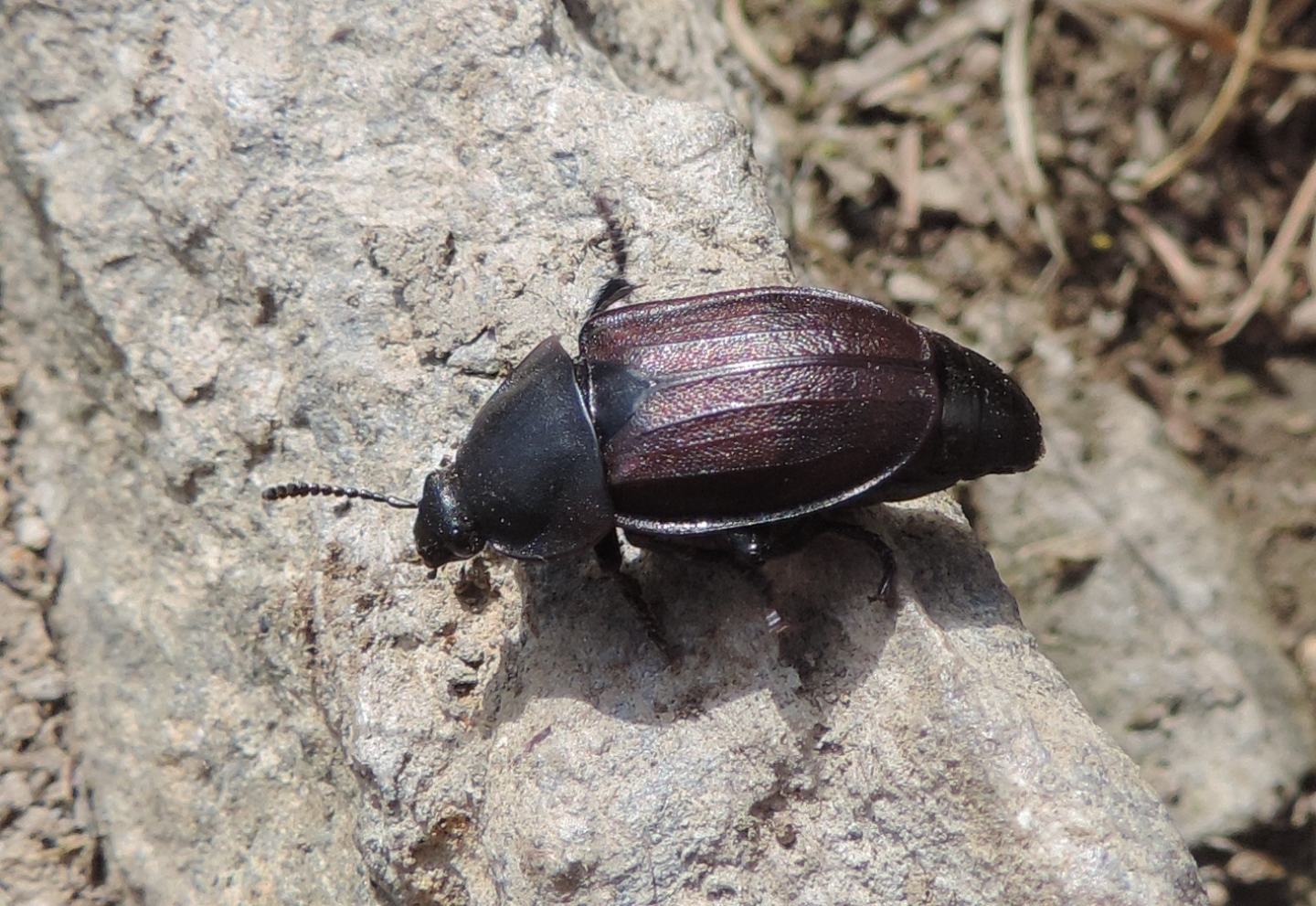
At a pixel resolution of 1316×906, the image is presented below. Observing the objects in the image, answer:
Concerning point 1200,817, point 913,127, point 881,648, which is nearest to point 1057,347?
point 913,127

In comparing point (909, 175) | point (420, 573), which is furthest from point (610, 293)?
point (909, 175)

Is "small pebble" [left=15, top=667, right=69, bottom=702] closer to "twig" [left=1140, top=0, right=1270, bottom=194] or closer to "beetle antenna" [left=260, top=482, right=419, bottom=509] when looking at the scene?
"beetle antenna" [left=260, top=482, right=419, bottom=509]

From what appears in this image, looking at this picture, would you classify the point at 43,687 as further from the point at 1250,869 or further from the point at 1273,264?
the point at 1273,264

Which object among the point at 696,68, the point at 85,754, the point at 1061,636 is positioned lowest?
the point at 85,754

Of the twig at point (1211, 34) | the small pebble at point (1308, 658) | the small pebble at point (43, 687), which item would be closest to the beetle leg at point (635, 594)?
the small pebble at point (43, 687)

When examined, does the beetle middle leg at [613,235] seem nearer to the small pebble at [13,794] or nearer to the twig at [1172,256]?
the small pebble at [13,794]

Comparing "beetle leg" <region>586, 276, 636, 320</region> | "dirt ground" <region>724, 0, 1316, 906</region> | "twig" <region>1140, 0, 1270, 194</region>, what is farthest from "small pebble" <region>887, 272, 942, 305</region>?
"beetle leg" <region>586, 276, 636, 320</region>

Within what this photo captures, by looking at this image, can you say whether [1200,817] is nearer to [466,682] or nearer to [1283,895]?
[1283,895]

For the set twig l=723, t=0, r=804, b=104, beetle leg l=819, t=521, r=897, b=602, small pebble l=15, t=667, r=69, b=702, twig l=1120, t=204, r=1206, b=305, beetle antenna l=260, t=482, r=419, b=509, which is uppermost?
beetle leg l=819, t=521, r=897, b=602
